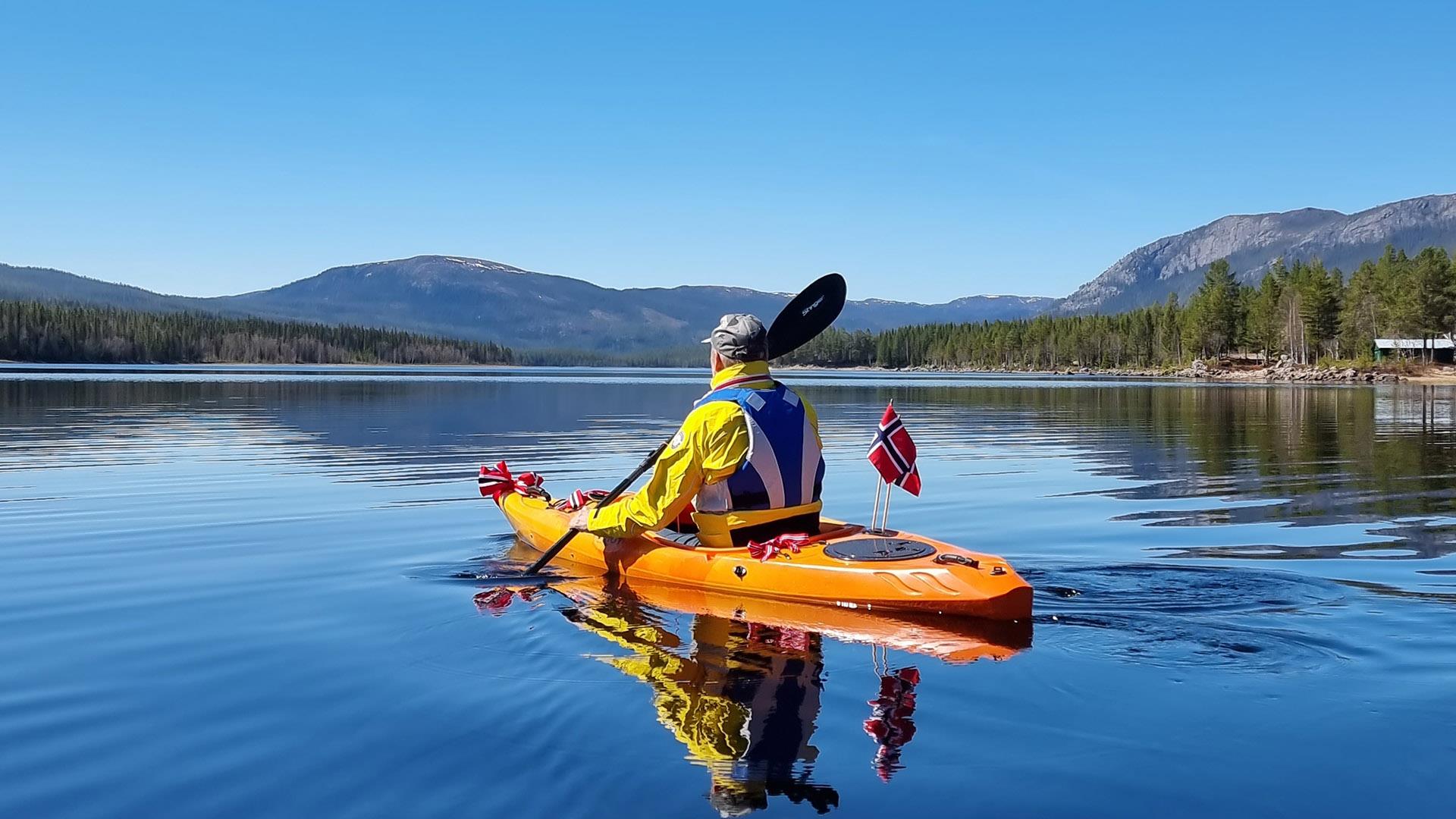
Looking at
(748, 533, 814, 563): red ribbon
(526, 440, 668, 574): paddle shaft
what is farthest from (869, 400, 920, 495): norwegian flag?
(526, 440, 668, 574): paddle shaft

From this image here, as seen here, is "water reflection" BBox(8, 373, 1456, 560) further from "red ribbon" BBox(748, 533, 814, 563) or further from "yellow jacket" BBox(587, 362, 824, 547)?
"yellow jacket" BBox(587, 362, 824, 547)

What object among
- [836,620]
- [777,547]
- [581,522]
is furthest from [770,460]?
[581,522]

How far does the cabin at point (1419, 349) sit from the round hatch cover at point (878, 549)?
4874 inches

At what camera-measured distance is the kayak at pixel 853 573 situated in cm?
980

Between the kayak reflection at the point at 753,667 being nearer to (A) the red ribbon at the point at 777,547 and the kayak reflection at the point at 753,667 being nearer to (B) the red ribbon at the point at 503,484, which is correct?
(A) the red ribbon at the point at 777,547

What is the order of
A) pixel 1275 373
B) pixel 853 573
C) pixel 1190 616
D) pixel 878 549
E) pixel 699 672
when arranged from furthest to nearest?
1. pixel 1275 373
2. pixel 878 549
3. pixel 853 573
4. pixel 1190 616
5. pixel 699 672

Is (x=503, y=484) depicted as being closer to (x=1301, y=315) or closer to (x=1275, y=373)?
(x=1275, y=373)

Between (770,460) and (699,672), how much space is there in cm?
274

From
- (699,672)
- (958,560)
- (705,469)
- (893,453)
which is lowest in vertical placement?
(699,672)

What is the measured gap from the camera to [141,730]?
7.34 m

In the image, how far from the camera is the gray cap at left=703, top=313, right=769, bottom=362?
36.0ft

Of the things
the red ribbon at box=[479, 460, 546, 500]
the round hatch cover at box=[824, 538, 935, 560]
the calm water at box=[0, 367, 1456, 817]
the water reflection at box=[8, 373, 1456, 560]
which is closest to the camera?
the calm water at box=[0, 367, 1456, 817]

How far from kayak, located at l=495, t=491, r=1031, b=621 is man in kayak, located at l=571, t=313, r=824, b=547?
0.32 metres

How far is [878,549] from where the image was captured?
10586 millimetres
